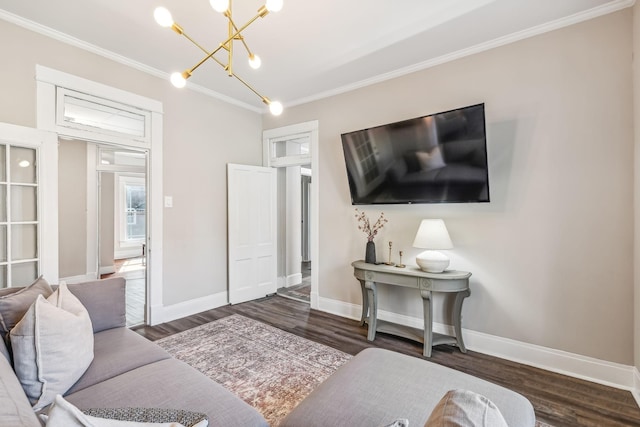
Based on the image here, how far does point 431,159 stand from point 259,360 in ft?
8.00

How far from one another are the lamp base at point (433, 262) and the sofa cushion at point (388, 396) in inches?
50.6

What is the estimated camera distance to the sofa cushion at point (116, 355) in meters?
1.53

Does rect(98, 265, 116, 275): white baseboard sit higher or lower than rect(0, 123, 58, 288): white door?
lower

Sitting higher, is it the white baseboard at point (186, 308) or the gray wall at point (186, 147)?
the gray wall at point (186, 147)

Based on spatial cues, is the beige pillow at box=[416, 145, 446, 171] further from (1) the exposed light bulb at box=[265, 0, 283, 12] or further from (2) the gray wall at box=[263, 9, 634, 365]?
(1) the exposed light bulb at box=[265, 0, 283, 12]

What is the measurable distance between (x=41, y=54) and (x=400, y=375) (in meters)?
3.83

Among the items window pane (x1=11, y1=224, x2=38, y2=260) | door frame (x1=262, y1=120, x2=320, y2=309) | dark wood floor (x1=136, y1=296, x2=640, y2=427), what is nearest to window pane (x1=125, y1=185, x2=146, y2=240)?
dark wood floor (x1=136, y1=296, x2=640, y2=427)

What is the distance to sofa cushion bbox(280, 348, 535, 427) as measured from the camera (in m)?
1.24

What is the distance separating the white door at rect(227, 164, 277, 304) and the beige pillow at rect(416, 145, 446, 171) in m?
2.42

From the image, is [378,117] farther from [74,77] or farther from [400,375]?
[74,77]

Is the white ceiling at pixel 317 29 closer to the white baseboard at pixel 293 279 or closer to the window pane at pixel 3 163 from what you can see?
the window pane at pixel 3 163

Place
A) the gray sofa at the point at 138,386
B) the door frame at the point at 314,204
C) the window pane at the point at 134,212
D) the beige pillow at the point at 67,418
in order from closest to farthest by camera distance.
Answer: the beige pillow at the point at 67,418, the gray sofa at the point at 138,386, the door frame at the point at 314,204, the window pane at the point at 134,212

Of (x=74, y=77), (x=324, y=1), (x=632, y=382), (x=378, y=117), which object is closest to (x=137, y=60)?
(x=74, y=77)

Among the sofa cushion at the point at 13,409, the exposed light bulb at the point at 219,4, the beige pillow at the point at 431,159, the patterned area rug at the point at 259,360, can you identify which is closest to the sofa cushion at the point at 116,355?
the sofa cushion at the point at 13,409
